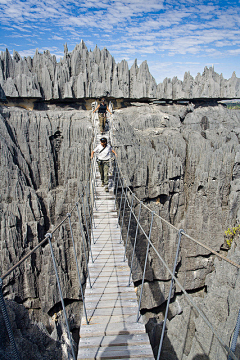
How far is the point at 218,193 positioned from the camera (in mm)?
11211

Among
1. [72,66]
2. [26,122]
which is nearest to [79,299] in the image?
[26,122]

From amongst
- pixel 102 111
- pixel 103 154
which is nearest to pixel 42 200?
pixel 102 111

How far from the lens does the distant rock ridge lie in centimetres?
1169

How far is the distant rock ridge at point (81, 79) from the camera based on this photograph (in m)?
11.7

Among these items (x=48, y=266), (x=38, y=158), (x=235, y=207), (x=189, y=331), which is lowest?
(x=189, y=331)

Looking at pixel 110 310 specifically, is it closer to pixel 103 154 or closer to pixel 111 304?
pixel 111 304

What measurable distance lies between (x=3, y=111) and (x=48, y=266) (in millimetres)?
7138

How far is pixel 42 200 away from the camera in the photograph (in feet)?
31.8

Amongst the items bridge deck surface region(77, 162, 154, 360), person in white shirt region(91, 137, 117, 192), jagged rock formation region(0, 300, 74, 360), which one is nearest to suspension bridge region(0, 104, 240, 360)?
bridge deck surface region(77, 162, 154, 360)

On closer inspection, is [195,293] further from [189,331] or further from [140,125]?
[140,125]

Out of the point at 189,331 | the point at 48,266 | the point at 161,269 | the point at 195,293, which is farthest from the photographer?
the point at 195,293

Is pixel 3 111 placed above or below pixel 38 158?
above

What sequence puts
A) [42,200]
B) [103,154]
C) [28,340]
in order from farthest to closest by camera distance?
[42,200] < [103,154] < [28,340]

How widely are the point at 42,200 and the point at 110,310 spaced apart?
804cm
